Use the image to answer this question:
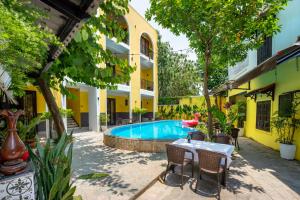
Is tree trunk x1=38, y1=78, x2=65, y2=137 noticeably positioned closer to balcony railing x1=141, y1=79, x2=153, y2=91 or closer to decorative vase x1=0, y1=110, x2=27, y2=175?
decorative vase x1=0, y1=110, x2=27, y2=175

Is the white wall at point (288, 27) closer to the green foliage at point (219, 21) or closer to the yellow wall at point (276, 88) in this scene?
the green foliage at point (219, 21)

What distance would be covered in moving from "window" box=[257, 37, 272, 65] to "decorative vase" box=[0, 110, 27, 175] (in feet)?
36.0

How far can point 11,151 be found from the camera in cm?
226

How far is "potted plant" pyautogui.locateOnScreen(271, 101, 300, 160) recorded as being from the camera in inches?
282

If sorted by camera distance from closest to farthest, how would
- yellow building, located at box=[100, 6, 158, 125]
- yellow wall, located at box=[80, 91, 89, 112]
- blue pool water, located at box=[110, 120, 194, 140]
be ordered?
blue pool water, located at box=[110, 120, 194, 140] → yellow wall, located at box=[80, 91, 89, 112] → yellow building, located at box=[100, 6, 158, 125]

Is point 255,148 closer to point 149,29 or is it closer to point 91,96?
point 91,96

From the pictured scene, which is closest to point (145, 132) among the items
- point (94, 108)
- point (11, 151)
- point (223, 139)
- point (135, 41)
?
point (94, 108)

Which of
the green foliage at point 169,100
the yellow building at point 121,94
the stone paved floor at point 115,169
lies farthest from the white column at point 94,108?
the green foliage at point 169,100

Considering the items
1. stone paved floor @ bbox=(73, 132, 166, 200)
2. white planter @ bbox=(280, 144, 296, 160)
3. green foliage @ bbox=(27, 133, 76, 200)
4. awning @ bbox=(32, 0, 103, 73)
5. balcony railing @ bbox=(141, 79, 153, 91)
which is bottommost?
stone paved floor @ bbox=(73, 132, 166, 200)

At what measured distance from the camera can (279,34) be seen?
845cm

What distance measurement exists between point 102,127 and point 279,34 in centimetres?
1354

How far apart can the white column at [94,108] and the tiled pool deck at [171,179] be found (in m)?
7.61

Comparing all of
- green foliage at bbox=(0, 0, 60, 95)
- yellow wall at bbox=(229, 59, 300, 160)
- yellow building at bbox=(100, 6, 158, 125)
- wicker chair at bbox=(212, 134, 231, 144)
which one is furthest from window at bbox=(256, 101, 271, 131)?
green foliage at bbox=(0, 0, 60, 95)

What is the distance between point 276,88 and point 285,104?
4.34 feet
